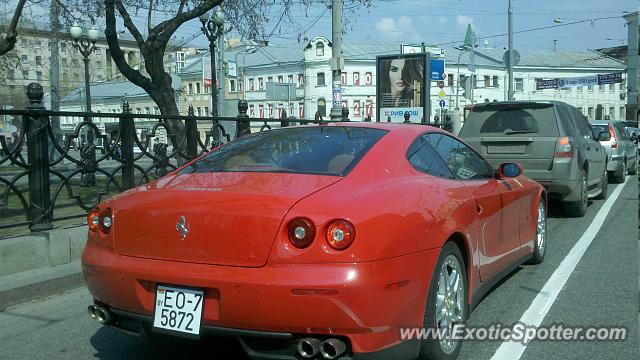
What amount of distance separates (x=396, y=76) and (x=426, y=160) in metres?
14.9

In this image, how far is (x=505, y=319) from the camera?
14.2 feet

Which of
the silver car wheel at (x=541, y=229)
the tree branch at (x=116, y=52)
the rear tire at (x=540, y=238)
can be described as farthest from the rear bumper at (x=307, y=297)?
the tree branch at (x=116, y=52)

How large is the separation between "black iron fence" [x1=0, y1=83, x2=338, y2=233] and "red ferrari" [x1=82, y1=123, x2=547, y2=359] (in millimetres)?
2567

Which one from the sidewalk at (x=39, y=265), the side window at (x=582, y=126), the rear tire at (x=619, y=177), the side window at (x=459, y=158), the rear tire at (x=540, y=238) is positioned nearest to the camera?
the side window at (x=459, y=158)

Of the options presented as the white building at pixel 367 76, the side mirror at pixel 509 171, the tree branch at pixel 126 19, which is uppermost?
the white building at pixel 367 76

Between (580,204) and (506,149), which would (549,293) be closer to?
(506,149)

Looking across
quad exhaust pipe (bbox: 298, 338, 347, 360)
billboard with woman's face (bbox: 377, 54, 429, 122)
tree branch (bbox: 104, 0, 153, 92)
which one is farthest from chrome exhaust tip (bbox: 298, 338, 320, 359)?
billboard with woman's face (bbox: 377, 54, 429, 122)

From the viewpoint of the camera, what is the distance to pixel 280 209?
9.62 ft

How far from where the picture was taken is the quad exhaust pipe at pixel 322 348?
2.79 metres

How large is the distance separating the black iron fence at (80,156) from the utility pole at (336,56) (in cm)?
544

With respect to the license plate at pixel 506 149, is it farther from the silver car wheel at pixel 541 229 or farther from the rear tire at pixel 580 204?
the silver car wheel at pixel 541 229

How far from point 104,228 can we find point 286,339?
1.31m

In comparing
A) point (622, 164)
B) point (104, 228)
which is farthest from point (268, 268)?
point (622, 164)

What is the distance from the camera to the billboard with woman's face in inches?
702
